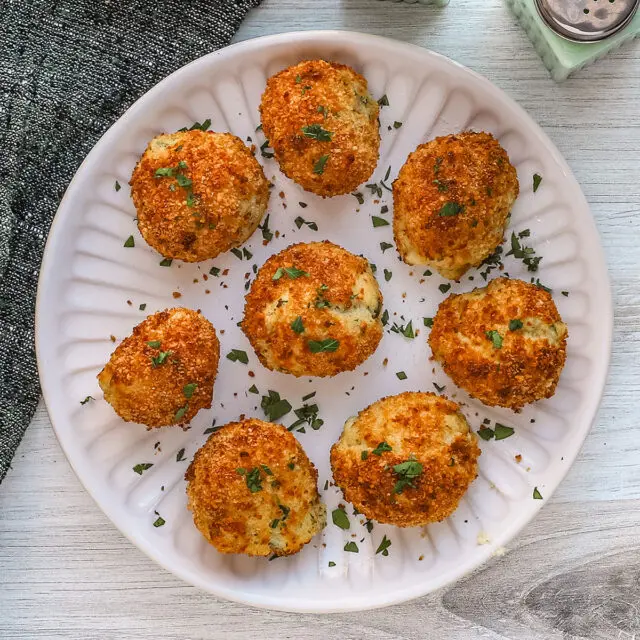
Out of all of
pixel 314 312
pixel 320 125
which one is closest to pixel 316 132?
pixel 320 125

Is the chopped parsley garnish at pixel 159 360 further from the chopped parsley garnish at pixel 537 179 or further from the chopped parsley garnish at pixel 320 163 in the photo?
the chopped parsley garnish at pixel 537 179

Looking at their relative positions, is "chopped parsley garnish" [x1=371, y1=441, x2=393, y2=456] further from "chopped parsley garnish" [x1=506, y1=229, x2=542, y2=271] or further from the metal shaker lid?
the metal shaker lid

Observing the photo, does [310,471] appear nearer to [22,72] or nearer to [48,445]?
[48,445]

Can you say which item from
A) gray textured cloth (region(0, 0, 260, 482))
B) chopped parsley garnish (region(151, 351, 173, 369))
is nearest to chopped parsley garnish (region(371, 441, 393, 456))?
chopped parsley garnish (region(151, 351, 173, 369))

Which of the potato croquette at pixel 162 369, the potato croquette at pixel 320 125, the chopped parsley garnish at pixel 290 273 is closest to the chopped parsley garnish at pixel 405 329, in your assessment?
the chopped parsley garnish at pixel 290 273

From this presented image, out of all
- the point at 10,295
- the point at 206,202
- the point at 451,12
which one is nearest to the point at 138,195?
the point at 206,202

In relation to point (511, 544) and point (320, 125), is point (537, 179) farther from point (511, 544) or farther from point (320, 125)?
point (511, 544)
